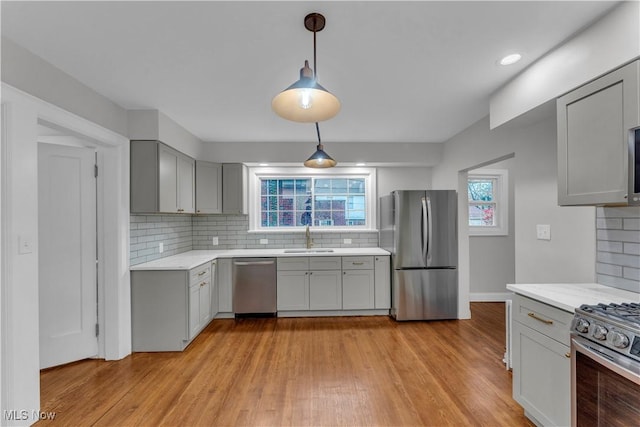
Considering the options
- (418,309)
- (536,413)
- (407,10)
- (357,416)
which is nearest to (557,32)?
(407,10)

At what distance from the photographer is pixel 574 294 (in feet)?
5.40

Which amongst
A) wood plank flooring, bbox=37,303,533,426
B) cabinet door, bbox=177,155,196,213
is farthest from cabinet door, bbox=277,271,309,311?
cabinet door, bbox=177,155,196,213

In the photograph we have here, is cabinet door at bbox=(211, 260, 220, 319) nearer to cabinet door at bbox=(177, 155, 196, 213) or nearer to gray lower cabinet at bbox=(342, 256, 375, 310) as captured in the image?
cabinet door at bbox=(177, 155, 196, 213)

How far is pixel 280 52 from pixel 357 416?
8.10 feet

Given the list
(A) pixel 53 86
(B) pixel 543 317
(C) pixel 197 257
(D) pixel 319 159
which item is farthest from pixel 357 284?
(A) pixel 53 86

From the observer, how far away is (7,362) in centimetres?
168

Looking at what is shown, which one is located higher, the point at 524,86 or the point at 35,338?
the point at 524,86

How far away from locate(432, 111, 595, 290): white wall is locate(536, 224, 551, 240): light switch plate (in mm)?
29

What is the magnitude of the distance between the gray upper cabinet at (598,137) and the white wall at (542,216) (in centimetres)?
45

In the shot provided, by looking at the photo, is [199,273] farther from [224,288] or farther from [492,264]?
[492,264]

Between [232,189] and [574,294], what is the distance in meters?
3.70

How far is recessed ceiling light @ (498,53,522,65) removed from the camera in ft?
6.04

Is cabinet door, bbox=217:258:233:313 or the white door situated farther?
cabinet door, bbox=217:258:233:313

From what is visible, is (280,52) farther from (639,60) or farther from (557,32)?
(639,60)
